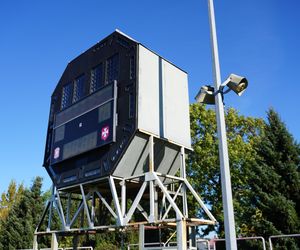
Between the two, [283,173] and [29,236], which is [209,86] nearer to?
[283,173]

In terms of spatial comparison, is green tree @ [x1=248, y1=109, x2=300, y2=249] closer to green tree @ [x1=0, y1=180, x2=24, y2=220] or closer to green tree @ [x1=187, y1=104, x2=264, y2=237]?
green tree @ [x1=187, y1=104, x2=264, y2=237]

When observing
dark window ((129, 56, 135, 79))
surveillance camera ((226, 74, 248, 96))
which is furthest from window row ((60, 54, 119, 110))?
surveillance camera ((226, 74, 248, 96))

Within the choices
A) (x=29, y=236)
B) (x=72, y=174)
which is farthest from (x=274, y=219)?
(x=29, y=236)

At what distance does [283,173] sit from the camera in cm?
1628

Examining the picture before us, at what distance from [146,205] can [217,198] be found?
6264 millimetres

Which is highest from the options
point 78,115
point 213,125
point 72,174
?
point 213,125

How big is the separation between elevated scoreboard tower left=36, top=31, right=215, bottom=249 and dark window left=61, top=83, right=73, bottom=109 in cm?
7

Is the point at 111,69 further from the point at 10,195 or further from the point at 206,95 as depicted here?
the point at 10,195

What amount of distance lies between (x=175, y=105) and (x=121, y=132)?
8.89 feet

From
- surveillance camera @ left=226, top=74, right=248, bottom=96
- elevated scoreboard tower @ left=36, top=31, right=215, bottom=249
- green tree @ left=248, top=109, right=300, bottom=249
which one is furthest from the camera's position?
green tree @ left=248, top=109, right=300, bottom=249

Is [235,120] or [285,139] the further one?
[235,120]

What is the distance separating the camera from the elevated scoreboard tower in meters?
11.4

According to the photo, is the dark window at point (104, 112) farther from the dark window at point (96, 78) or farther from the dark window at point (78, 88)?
the dark window at point (78, 88)

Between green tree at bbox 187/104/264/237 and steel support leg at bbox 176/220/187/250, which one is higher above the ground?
green tree at bbox 187/104/264/237
